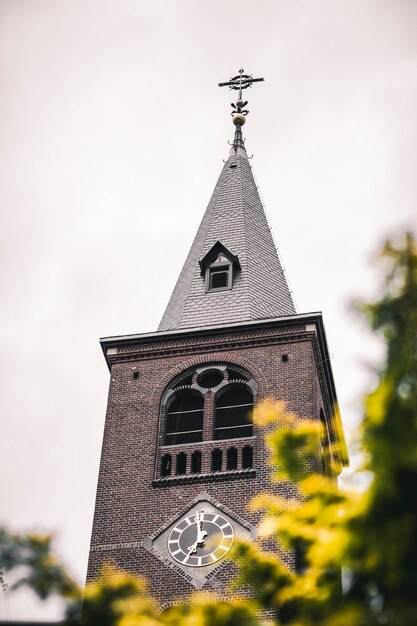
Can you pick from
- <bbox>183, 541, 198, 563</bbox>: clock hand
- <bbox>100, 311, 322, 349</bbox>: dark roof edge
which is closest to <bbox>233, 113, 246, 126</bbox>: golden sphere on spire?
<bbox>100, 311, 322, 349</bbox>: dark roof edge

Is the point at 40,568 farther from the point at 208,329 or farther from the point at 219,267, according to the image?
the point at 219,267

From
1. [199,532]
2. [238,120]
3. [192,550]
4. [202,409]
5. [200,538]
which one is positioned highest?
[238,120]

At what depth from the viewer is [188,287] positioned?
29.8 metres

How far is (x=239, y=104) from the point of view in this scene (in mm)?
37156

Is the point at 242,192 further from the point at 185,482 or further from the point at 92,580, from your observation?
the point at 92,580

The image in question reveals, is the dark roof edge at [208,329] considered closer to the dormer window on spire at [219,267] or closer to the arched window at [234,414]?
the arched window at [234,414]

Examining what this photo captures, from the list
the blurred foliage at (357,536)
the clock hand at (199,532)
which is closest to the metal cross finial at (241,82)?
the clock hand at (199,532)

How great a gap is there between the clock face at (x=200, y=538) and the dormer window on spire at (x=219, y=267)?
785 cm

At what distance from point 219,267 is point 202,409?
211 inches

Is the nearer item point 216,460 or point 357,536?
point 357,536

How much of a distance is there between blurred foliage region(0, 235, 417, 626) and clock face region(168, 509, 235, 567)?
13039 mm

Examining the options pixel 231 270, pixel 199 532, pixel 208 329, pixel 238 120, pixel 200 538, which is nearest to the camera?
pixel 200 538

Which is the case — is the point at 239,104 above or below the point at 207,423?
above

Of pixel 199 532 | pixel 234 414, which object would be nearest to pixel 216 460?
pixel 234 414
